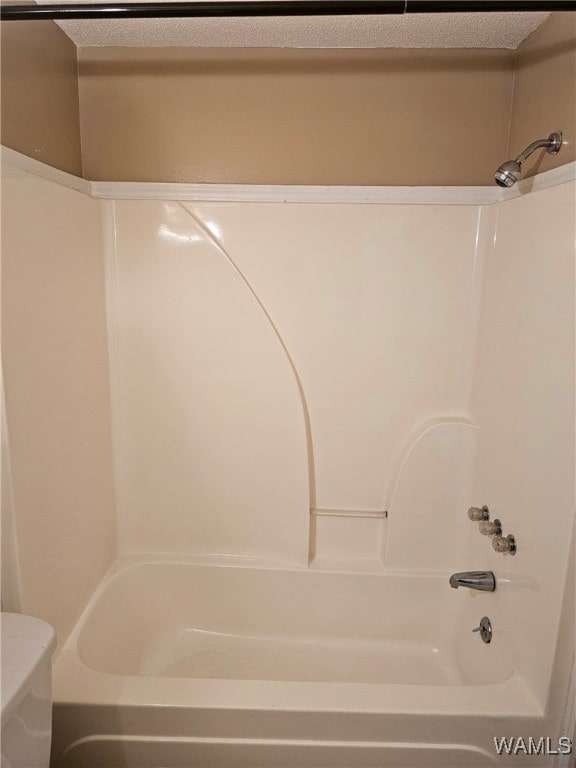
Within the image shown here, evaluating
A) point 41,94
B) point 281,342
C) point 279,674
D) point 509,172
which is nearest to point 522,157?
point 509,172

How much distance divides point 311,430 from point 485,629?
82 centimetres

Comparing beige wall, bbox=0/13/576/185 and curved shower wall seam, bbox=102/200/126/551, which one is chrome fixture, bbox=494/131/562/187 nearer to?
beige wall, bbox=0/13/576/185

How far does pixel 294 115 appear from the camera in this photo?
1670 mm

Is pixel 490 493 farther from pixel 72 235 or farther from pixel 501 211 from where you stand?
pixel 72 235

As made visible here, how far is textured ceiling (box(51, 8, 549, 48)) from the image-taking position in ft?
4.67

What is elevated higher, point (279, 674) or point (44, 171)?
point (44, 171)

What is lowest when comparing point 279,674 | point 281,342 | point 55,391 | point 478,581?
point 279,674

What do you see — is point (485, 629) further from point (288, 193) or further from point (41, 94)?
point (41, 94)

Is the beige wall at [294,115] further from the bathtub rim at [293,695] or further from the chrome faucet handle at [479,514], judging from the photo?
the bathtub rim at [293,695]

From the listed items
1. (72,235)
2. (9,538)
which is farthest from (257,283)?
(9,538)

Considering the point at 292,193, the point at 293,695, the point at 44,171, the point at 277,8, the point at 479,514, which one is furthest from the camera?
the point at 292,193

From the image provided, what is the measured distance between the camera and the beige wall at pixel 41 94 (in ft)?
4.01

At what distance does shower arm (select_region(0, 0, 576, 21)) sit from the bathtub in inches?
58.7

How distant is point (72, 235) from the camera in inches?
59.2
